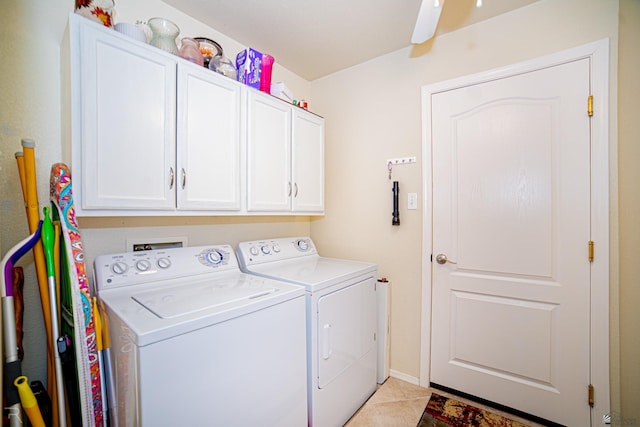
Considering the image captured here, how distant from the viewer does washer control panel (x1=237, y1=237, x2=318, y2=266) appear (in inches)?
73.7

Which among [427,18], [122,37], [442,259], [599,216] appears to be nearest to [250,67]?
[122,37]

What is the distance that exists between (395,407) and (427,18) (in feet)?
7.58

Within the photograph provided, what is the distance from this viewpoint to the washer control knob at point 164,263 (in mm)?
1465

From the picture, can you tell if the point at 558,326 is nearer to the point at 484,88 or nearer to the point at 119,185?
the point at 484,88

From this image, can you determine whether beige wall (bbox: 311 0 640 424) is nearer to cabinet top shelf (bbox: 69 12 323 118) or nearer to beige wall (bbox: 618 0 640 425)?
beige wall (bbox: 618 0 640 425)

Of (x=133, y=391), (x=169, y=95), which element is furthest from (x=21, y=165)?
(x=133, y=391)

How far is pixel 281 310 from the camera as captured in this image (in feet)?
4.25

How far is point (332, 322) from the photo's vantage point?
1.58 meters

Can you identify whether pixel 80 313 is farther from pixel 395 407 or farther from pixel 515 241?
pixel 515 241

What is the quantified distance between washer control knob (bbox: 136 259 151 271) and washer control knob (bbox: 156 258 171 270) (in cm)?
5

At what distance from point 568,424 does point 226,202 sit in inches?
94.3

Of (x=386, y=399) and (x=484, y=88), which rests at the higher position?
(x=484, y=88)

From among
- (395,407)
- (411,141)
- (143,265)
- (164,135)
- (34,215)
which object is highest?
(411,141)

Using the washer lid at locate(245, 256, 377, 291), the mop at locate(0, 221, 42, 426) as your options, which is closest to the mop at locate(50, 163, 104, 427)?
the mop at locate(0, 221, 42, 426)
